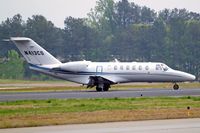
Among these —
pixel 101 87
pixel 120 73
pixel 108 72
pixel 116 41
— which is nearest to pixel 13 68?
pixel 116 41

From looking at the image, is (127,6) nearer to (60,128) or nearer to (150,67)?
(150,67)

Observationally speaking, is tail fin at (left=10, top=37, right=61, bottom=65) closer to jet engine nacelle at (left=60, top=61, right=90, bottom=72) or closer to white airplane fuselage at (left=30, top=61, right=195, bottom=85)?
white airplane fuselage at (left=30, top=61, right=195, bottom=85)

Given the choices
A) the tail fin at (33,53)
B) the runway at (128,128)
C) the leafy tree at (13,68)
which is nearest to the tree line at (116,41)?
the leafy tree at (13,68)

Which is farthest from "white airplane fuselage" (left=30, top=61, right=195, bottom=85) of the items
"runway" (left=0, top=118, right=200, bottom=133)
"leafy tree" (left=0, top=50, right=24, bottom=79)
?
"leafy tree" (left=0, top=50, right=24, bottom=79)

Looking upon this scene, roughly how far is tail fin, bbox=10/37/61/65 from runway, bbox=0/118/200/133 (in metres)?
31.7

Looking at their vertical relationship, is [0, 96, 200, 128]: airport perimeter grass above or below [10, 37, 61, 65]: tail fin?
below

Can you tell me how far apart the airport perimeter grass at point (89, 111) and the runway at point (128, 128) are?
48.5 inches

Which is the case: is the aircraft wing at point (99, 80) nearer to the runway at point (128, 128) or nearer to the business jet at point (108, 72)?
the business jet at point (108, 72)

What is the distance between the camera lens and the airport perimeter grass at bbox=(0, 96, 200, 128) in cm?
2492

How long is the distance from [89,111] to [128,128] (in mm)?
7198

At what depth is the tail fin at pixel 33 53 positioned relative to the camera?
5516 centimetres

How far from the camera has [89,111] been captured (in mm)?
28984

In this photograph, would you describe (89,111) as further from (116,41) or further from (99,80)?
(116,41)

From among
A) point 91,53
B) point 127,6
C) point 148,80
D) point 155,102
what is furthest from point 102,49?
point 155,102
